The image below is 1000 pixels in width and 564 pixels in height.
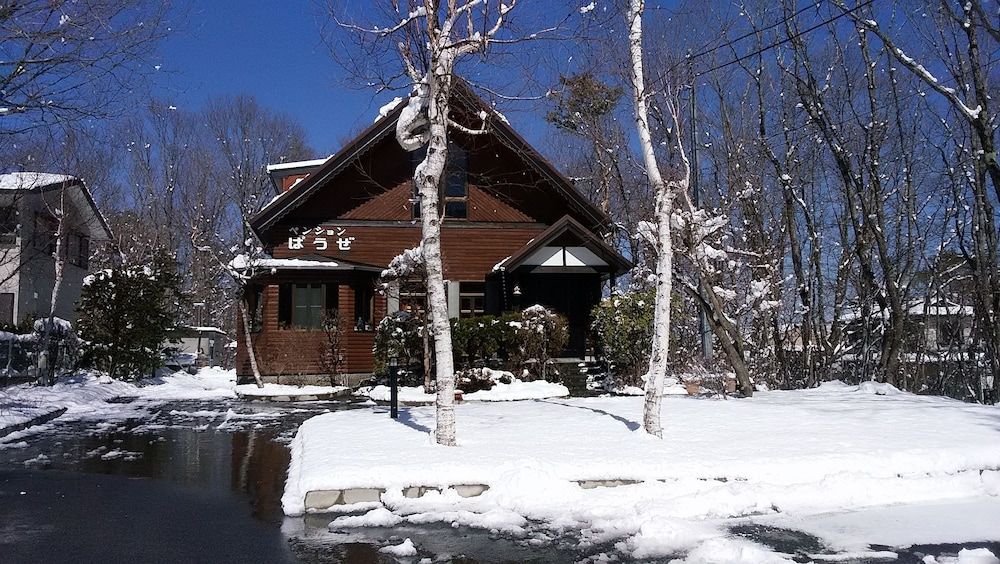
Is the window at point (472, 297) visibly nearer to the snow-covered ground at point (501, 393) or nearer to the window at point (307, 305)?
the window at point (307, 305)

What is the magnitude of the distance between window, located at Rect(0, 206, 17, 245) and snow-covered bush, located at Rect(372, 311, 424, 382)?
923 cm

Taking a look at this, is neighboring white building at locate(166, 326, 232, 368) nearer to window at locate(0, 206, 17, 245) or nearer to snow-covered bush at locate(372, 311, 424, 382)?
window at locate(0, 206, 17, 245)

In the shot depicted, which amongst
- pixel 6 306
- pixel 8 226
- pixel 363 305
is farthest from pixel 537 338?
pixel 6 306

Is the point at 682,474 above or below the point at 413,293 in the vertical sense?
below

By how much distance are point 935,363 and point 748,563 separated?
16422mm

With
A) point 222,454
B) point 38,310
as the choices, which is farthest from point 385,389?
point 38,310

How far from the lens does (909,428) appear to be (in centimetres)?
934

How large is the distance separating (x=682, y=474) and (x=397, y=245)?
651 inches

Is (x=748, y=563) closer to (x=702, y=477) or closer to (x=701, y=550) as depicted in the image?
(x=701, y=550)

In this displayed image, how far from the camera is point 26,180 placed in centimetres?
1883

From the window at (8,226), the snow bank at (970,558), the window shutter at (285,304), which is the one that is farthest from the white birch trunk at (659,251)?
the window at (8,226)

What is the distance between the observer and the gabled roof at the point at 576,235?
20656 millimetres

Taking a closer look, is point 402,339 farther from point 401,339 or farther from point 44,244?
point 44,244

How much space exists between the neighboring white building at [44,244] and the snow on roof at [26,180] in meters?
0.07
